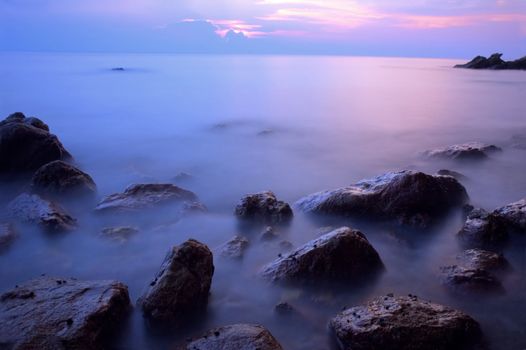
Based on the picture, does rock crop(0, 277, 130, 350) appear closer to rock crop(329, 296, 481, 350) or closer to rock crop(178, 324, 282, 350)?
rock crop(178, 324, 282, 350)

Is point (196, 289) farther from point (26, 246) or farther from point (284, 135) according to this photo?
point (284, 135)

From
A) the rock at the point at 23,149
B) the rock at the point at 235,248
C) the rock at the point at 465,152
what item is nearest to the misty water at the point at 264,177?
the rock at the point at 235,248

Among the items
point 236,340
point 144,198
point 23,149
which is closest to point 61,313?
point 236,340

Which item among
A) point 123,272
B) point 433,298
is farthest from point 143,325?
point 433,298

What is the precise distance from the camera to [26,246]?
17.5 feet

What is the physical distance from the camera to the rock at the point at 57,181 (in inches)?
270

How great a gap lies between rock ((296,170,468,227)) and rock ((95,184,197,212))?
2.14 metres

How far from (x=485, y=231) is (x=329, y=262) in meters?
2.10

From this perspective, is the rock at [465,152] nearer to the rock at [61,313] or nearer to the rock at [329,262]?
the rock at [329,262]

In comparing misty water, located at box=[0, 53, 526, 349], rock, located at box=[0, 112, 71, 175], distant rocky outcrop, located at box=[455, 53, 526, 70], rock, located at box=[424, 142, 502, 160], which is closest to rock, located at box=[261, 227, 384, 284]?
misty water, located at box=[0, 53, 526, 349]

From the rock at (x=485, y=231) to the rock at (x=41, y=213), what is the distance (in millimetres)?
5083

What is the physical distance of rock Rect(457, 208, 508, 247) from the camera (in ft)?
16.4

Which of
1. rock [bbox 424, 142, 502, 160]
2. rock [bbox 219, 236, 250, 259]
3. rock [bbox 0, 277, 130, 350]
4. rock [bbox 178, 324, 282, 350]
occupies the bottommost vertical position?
rock [bbox 219, 236, 250, 259]

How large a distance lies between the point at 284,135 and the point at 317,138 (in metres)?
1.10
